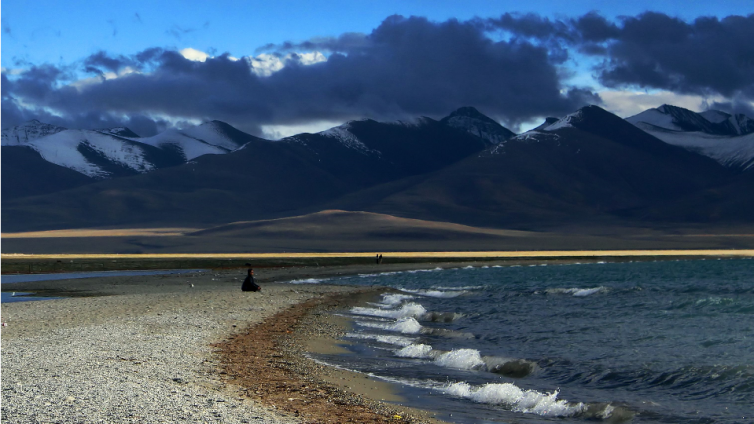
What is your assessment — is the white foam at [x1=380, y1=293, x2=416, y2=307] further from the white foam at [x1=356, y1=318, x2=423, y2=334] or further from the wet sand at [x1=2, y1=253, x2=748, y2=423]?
the white foam at [x1=356, y1=318, x2=423, y2=334]

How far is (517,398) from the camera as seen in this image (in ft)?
54.1

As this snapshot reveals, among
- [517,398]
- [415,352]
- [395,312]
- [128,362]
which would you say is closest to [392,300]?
[395,312]

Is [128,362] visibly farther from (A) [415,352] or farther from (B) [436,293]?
(B) [436,293]

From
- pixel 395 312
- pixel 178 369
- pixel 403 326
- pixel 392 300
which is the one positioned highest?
pixel 178 369

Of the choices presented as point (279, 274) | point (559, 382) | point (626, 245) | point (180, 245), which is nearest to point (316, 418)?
point (559, 382)

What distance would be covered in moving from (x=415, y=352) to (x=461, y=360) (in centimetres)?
183

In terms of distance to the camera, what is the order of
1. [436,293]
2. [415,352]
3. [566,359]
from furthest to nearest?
[436,293]
[415,352]
[566,359]

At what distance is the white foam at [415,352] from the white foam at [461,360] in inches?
27.8

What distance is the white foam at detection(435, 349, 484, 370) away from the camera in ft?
68.1

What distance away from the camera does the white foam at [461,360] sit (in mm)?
20750

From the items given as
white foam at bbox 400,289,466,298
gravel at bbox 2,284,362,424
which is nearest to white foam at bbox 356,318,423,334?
gravel at bbox 2,284,362,424

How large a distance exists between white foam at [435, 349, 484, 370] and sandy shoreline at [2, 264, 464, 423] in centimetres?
405

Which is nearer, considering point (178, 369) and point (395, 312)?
point (178, 369)

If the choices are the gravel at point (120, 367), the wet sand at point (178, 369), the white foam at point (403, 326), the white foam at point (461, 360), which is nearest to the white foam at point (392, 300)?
the wet sand at point (178, 369)
